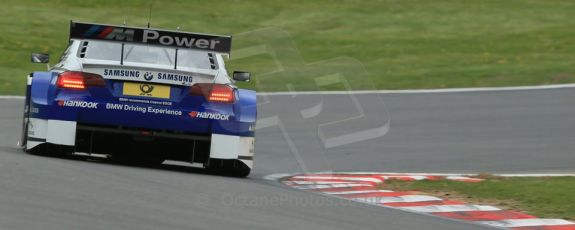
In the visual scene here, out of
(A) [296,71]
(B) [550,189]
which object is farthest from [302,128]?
(A) [296,71]

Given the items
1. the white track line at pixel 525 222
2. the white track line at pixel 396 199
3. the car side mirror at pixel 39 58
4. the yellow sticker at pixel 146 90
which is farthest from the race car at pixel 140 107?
the white track line at pixel 525 222

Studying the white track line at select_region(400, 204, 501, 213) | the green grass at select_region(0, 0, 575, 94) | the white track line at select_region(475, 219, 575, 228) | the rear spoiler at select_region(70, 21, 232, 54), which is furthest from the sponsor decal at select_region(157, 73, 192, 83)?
the green grass at select_region(0, 0, 575, 94)

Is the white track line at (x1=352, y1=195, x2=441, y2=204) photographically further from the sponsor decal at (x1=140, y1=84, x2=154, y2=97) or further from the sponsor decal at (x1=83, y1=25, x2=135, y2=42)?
the sponsor decal at (x1=83, y1=25, x2=135, y2=42)

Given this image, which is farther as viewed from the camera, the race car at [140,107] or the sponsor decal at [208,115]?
the sponsor decal at [208,115]

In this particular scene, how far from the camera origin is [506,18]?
103 feet

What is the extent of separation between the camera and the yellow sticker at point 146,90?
10680 mm

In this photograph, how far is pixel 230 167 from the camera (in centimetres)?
1110

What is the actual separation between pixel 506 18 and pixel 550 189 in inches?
807

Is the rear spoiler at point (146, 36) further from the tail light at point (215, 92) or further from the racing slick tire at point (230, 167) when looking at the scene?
the racing slick tire at point (230, 167)

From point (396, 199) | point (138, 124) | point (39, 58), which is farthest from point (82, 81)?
point (396, 199)

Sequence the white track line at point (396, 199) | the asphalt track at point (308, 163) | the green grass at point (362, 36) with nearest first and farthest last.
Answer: the asphalt track at point (308, 163)
the white track line at point (396, 199)
the green grass at point (362, 36)

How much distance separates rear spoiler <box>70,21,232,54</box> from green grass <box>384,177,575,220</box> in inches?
94.1

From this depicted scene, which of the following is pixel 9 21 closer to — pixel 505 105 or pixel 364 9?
pixel 364 9

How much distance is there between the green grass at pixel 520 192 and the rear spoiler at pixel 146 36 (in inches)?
94.1
